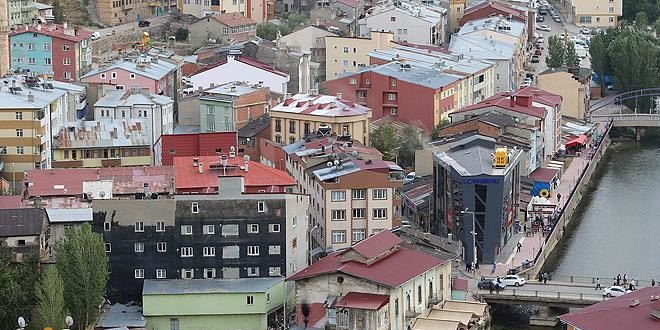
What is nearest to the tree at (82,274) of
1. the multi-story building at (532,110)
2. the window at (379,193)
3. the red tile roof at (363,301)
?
the red tile roof at (363,301)

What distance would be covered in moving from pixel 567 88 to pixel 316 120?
11135mm

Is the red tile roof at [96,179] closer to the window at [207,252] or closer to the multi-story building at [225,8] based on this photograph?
the window at [207,252]

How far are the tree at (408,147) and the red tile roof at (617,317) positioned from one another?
12702mm

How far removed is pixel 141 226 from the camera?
1046 inches

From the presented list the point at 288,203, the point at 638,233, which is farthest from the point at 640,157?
the point at 288,203

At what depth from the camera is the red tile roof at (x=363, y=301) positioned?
24891mm

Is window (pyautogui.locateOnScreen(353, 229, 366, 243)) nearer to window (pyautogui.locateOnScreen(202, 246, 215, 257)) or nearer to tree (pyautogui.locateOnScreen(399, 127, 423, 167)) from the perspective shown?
window (pyautogui.locateOnScreen(202, 246, 215, 257))

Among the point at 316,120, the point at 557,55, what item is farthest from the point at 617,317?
the point at 557,55

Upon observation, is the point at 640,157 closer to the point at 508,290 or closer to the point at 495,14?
the point at 495,14

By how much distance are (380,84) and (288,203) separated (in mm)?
Answer: 13948

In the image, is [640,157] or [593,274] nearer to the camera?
[593,274]

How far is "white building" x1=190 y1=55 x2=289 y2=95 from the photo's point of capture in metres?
39.3

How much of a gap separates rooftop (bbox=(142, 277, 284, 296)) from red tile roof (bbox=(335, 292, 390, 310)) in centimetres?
135

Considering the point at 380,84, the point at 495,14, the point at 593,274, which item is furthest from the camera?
the point at 495,14
